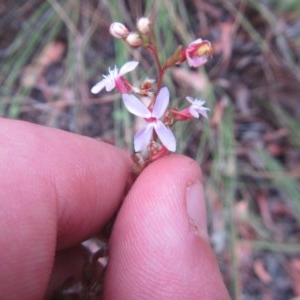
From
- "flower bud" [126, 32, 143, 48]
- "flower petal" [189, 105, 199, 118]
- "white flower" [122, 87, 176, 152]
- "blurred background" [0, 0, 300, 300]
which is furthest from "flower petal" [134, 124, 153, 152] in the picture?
"blurred background" [0, 0, 300, 300]

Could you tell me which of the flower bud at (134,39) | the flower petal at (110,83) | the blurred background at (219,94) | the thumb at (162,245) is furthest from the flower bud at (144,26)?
the blurred background at (219,94)

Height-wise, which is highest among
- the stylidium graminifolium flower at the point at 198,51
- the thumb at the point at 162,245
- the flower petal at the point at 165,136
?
the stylidium graminifolium flower at the point at 198,51

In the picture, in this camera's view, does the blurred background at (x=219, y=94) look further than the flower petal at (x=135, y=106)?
Yes

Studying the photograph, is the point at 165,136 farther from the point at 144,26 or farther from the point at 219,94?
the point at 219,94

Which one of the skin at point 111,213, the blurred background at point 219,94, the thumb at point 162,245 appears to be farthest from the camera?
the blurred background at point 219,94

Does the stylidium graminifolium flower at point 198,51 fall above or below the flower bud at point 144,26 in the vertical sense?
below

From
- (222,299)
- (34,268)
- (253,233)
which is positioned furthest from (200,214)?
(253,233)

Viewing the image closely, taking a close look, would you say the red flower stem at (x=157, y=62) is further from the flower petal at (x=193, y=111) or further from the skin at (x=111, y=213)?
the skin at (x=111, y=213)
